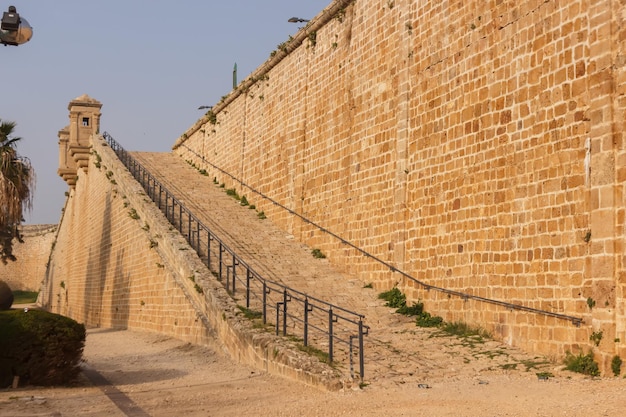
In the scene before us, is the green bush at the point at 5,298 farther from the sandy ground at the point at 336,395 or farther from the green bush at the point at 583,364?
the green bush at the point at 583,364

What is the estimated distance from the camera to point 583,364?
967 cm

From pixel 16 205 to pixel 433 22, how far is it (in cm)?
1170

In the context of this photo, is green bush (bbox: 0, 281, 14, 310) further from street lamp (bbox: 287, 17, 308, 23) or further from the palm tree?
street lamp (bbox: 287, 17, 308, 23)

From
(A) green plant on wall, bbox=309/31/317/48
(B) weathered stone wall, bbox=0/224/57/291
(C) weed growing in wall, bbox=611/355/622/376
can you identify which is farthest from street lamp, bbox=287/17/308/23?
(B) weathered stone wall, bbox=0/224/57/291

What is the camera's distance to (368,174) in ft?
52.9

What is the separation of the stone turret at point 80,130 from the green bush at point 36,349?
1946cm

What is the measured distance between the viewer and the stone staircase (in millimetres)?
10227

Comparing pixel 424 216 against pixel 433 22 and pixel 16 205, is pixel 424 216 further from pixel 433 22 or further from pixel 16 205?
pixel 16 205

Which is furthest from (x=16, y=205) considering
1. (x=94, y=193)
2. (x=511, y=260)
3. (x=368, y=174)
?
(x=511, y=260)

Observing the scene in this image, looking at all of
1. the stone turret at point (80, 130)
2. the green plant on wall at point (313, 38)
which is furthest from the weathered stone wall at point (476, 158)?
the stone turret at point (80, 130)

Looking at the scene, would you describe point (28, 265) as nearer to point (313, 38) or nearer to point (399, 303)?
point (313, 38)

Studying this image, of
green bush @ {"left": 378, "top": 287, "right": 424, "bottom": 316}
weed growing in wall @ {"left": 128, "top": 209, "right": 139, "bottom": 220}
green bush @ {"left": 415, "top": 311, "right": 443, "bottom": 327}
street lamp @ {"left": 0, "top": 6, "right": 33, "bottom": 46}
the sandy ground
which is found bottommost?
the sandy ground

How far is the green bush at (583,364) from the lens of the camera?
31.3ft

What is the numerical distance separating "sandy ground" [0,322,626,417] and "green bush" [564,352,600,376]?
0.13m
